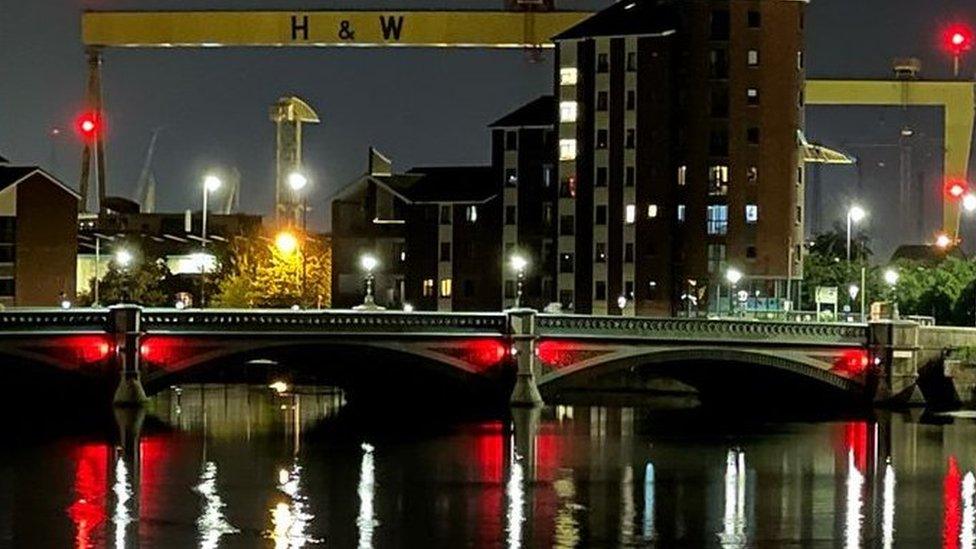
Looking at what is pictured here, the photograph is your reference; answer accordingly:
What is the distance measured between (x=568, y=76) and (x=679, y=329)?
38675 mm

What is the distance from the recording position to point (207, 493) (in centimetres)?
6706

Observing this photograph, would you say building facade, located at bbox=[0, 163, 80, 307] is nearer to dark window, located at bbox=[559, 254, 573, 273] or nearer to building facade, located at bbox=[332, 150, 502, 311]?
building facade, located at bbox=[332, 150, 502, 311]

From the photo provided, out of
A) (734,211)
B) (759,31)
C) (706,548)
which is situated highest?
(759,31)

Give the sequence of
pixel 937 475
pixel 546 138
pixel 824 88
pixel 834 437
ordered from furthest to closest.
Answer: pixel 824 88 < pixel 546 138 < pixel 834 437 < pixel 937 475

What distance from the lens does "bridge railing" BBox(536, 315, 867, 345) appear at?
323ft

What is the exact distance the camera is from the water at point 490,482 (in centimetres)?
5969

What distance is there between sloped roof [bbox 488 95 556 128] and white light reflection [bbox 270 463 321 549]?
72703 millimetres

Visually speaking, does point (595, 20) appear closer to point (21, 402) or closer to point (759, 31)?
point (759, 31)

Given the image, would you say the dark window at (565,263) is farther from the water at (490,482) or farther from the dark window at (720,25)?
the water at (490,482)

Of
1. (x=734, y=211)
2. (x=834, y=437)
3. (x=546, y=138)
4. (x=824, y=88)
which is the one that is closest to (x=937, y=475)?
(x=834, y=437)

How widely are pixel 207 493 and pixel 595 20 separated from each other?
72585mm

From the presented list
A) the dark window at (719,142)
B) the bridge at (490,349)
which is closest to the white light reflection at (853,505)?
the bridge at (490,349)

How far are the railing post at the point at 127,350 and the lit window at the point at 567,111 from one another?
4999 centimetres

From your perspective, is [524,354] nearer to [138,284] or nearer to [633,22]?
[633,22]
